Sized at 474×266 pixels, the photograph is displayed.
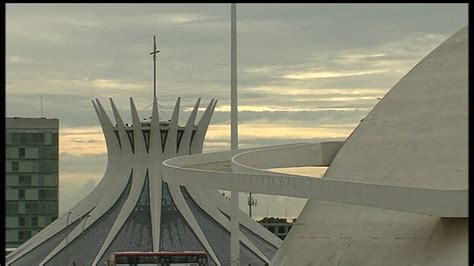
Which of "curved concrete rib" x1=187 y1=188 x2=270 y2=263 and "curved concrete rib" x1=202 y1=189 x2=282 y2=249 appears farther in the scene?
"curved concrete rib" x1=202 y1=189 x2=282 y2=249

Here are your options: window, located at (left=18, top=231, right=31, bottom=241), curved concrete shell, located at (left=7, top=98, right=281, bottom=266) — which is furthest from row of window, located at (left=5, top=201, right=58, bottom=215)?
curved concrete shell, located at (left=7, top=98, right=281, bottom=266)

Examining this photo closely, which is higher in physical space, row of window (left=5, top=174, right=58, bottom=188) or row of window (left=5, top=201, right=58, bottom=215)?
row of window (left=5, top=174, right=58, bottom=188)

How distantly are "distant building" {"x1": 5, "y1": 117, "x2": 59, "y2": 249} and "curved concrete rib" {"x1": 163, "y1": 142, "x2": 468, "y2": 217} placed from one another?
81975 millimetres

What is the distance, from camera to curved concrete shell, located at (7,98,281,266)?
90.3m

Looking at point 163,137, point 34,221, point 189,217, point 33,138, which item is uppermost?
point 33,138

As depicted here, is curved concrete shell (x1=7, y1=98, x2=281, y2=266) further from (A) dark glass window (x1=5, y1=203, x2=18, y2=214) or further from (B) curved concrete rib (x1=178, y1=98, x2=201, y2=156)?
(A) dark glass window (x1=5, y1=203, x2=18, y2=214)

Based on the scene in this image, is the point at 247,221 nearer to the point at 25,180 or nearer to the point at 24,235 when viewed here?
the point at 25,180

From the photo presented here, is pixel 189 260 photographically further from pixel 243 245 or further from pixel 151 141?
pixel 151 141

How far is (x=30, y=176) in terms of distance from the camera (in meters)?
120

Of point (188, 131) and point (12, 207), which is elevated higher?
point (188, 131)

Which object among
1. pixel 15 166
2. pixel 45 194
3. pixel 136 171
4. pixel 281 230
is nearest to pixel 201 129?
pixel 136 171

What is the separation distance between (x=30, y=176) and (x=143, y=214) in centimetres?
2701

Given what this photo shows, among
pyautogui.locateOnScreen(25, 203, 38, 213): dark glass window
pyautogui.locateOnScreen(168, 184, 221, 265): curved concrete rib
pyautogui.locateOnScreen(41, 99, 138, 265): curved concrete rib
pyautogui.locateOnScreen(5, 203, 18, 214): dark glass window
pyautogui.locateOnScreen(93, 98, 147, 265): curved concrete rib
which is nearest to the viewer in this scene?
pyautogui.locateOnScreen(168, 184, 221, 265): curved concrete rib

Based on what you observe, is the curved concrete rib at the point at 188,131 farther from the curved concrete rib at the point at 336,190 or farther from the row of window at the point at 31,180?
the curved concrete rib at the point at 336,190
